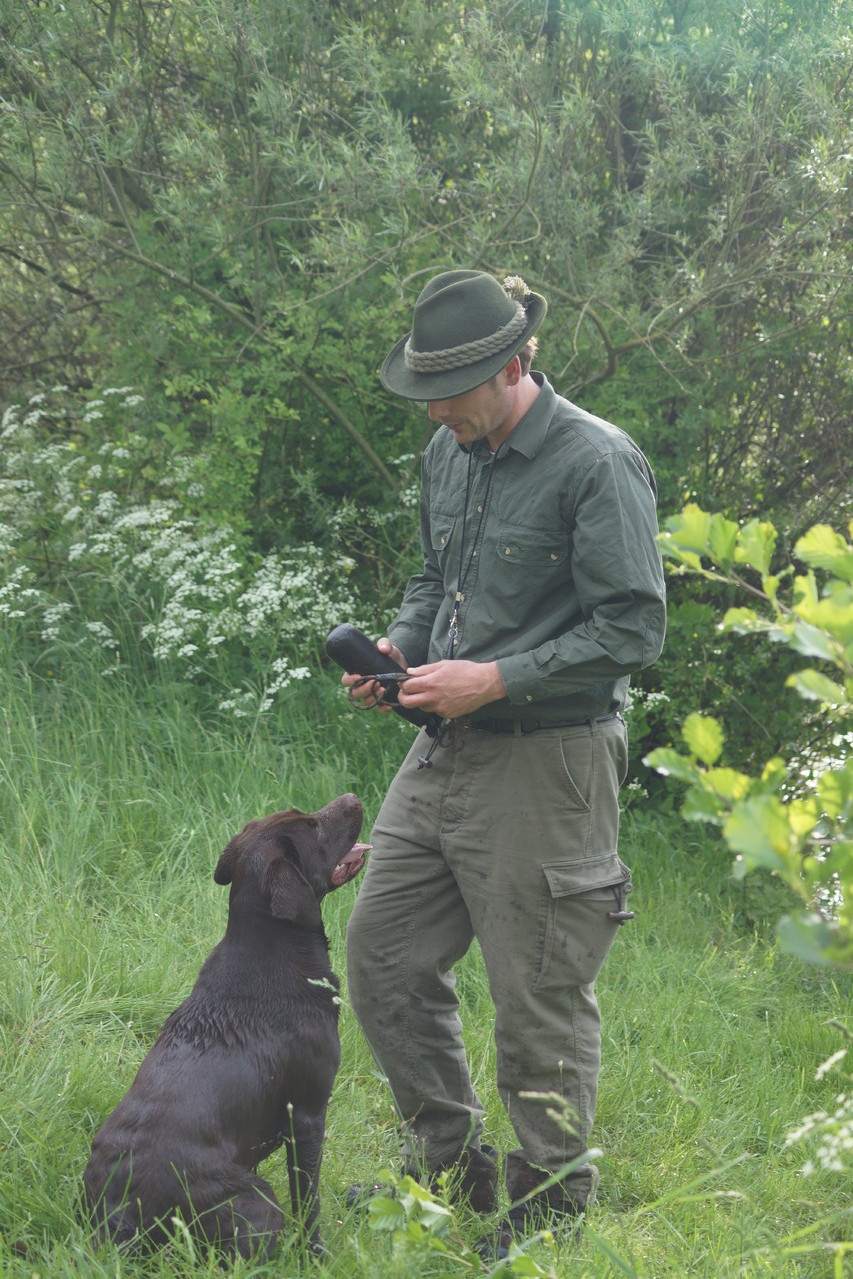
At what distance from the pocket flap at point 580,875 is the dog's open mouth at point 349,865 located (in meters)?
0.55

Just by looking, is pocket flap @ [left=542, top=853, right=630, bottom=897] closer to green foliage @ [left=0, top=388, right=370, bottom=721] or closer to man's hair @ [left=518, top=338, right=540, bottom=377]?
man's hair @ [left=518, top=338, right=540, bottom=377]

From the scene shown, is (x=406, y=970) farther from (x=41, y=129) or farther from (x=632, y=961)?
(x=41, y=129)

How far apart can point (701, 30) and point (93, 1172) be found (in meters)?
5.85

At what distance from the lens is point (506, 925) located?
10.0ft

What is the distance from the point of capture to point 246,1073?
9.45 feet

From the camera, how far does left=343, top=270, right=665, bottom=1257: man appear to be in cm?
298

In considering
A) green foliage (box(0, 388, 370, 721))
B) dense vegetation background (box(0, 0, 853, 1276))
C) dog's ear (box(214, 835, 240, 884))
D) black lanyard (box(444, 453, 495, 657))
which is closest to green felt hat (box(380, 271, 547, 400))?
black lanyard (box(444, 453, 495, 657))

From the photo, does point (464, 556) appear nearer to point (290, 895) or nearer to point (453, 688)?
point (453, 688)

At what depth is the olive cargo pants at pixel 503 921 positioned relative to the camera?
3047 millimetres

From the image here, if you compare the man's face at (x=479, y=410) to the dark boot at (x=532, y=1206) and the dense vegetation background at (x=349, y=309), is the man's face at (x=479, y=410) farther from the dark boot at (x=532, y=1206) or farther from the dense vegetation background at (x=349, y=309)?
the dense vegetation background at (x=349, y=309)

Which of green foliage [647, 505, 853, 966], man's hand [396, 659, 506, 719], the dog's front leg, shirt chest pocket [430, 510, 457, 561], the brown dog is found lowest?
the dog's front leg

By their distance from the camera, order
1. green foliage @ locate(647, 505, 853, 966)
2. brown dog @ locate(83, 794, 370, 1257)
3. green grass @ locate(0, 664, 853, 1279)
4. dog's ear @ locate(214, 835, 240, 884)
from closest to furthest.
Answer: green foliage @ locate(647, 505, 853, 966), brown dog @ locate(83, 794, 370, 1257), green grass @ locate(0, 664, 853, 1279), dog's ear @ locate(214, 835, 240, 884)

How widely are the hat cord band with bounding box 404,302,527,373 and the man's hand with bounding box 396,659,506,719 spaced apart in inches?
30.2

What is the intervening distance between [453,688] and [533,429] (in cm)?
71
